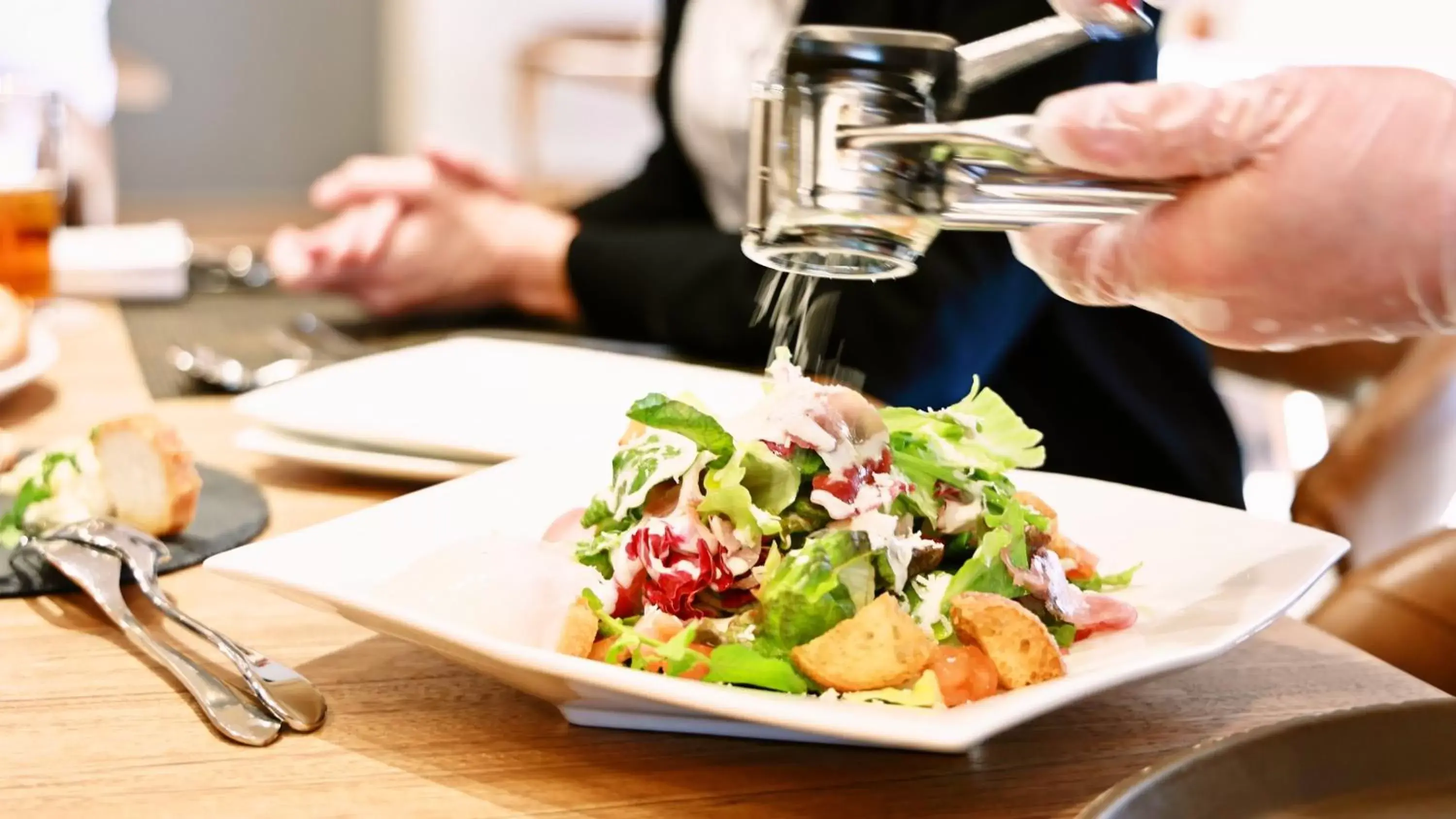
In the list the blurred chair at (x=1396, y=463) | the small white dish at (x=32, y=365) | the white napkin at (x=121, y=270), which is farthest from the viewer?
the white napkin at (x=121, y=270)

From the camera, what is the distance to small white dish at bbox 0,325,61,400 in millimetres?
1094

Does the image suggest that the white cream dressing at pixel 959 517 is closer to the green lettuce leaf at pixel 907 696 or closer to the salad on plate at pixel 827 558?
the salad on plate at pixel 827 558

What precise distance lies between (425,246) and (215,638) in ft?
3.45

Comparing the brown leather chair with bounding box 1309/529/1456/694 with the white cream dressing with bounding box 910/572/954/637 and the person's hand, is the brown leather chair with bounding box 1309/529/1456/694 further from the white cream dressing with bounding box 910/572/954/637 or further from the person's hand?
the person's hand

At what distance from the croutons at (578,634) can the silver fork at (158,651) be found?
127mm

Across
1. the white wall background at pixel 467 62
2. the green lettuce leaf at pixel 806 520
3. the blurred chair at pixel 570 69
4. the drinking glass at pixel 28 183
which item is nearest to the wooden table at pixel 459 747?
the green lettuce leaf at pixel 806 520

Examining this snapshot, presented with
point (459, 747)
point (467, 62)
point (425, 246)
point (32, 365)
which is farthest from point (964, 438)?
point (467, 62)

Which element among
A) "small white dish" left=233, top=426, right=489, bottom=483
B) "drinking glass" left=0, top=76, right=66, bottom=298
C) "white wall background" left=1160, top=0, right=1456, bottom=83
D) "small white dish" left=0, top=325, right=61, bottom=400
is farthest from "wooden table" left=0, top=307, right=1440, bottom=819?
"white wall background" left=1160, top=0, right=1456, bottom=83

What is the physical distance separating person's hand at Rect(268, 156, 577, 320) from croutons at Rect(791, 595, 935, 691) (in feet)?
3.77

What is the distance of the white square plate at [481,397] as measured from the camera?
3.21 ft

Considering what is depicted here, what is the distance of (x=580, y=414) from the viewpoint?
3.50ft

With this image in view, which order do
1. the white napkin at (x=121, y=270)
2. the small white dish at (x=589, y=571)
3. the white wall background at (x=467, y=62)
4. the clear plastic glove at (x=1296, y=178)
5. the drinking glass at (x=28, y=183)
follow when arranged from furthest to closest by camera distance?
the white wall background at (x=467, y=62), the white napkin at (x=121, y=270), the drinking glass at (x=28, y=183), the clear plastic glove at (x=1296, y=178), the small white dish at (x=589, y=571)

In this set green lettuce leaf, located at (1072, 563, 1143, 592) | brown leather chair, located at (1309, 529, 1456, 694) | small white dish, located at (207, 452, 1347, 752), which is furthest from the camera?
brown leather chair, located at (1309, 529, 1456, 694)

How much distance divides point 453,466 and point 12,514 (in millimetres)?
282
